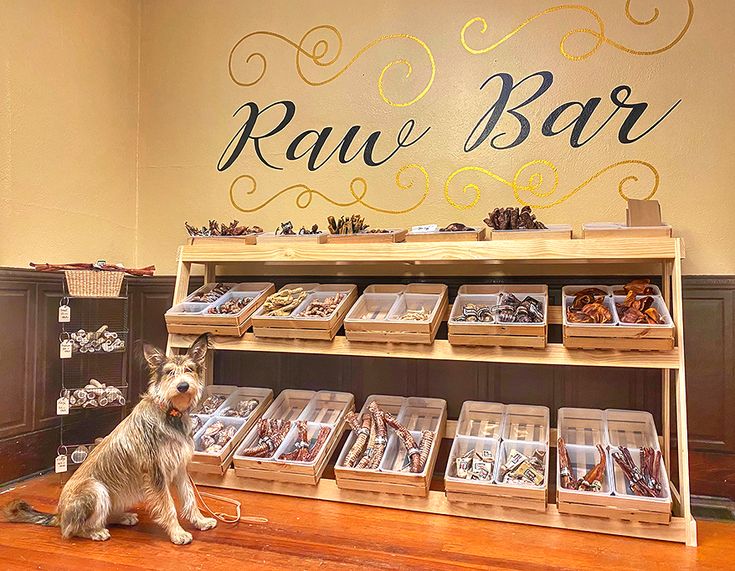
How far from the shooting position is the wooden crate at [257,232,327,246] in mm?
2824

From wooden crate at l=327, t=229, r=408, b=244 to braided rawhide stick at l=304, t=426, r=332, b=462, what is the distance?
915 mm

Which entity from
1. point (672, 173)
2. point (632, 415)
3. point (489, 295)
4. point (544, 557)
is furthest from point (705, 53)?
point (544, 557)

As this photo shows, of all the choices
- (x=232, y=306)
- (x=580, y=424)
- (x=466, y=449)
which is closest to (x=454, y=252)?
(x=466, y=449)

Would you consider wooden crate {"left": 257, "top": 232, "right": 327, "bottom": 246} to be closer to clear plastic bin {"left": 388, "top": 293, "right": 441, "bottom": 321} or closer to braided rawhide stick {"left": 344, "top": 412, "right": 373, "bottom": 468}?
clear plastic bin {"left": 388, "top": 293, "right": 441, "bottom": 321}

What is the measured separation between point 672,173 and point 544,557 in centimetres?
192

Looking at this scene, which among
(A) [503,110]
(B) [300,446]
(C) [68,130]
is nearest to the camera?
(B) [300,446]

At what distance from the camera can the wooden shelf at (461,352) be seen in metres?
2.33

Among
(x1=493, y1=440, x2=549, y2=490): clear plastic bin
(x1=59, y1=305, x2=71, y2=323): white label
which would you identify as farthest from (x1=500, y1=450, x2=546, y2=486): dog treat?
(x1=59, y1=305, x2=71, y2=323): white label

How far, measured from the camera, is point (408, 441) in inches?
102

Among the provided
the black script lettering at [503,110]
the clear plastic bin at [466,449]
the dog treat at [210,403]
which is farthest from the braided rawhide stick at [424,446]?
the black script lettering at [503,110]

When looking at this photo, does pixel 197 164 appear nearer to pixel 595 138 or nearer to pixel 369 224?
pixel 369 224

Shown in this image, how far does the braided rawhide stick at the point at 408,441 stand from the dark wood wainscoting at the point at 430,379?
0.43m

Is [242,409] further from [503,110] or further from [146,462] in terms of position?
[503,110]

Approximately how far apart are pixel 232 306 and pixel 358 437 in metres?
0.91
